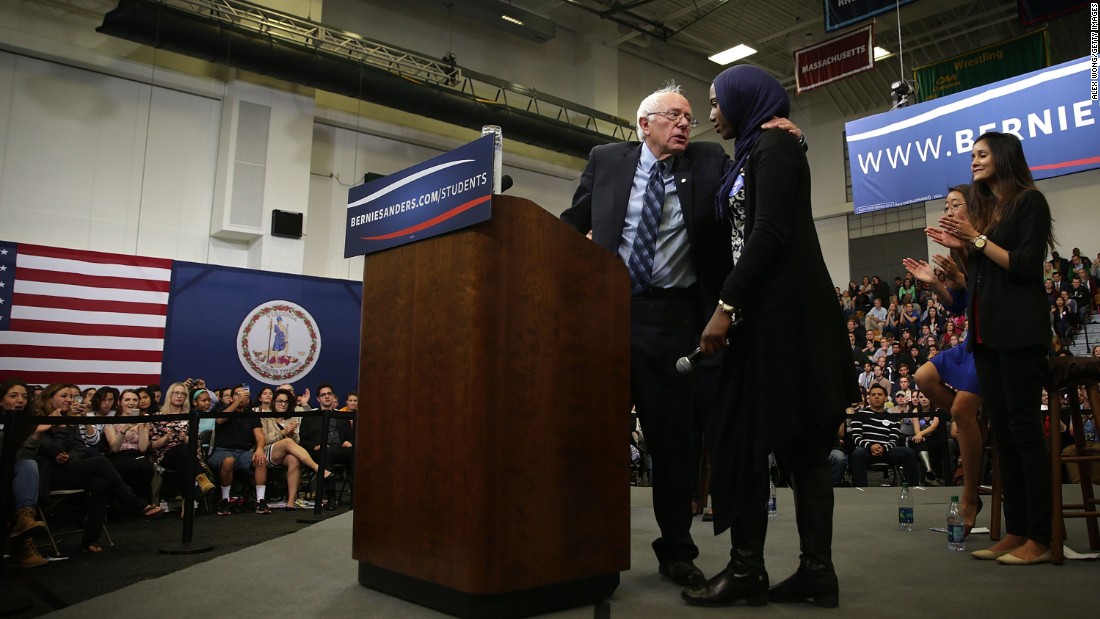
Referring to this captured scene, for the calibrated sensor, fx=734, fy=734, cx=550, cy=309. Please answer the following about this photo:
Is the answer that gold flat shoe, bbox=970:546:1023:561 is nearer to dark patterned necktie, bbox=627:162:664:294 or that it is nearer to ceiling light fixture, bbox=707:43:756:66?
dark patterned necktie, bbox=627:162:664:294

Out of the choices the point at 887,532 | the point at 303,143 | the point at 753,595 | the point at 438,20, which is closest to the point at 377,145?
the point at 303,143

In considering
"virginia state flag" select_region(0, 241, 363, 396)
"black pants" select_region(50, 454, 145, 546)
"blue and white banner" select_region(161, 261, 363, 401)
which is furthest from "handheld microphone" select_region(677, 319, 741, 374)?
"virginia state flag" select_region(0, 241, 363, 396)

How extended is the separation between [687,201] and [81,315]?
966 centimetres

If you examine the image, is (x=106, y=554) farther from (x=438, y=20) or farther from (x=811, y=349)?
(x=438, y=20)

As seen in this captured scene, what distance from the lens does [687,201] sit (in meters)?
2.56

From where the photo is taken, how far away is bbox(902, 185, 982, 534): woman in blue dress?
327 centimetres

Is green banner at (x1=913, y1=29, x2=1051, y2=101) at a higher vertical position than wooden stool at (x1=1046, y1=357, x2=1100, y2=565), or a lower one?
higher

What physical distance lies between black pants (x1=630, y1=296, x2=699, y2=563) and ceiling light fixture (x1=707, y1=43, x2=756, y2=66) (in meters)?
13.5

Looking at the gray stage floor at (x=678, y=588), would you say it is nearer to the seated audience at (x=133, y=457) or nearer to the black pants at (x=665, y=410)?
the black pants at (x=665, y=410)

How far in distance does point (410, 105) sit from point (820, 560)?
11.3 m

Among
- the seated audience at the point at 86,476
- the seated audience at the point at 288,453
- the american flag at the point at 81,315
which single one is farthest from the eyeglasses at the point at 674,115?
the american flag at the point at 81,315

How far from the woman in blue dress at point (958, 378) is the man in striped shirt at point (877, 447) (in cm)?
419

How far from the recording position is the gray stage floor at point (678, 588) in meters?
1.99

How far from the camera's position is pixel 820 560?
2068mm
